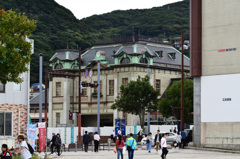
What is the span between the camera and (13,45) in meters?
28.3

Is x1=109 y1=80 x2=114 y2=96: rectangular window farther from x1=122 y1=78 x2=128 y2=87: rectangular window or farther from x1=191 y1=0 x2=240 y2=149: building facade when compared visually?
x1=191 y1=0 x2=240 y2=149: building facade

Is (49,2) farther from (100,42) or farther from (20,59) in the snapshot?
(20,59)

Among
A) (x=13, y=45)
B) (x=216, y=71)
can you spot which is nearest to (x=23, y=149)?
(x=13, y=45)

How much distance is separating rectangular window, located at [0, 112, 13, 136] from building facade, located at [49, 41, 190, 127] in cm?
4258

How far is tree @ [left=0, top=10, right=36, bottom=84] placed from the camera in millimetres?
27891

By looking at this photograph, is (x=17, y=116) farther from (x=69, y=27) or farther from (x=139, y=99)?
(x=69, y=27)

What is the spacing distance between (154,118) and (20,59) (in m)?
58.3

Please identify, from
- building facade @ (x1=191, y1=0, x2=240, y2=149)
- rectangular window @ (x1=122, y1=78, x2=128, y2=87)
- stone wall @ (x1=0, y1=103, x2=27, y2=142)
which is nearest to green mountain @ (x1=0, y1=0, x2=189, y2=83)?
rectangular window @ (x1=122, y1=78, x2=128, y2=87)

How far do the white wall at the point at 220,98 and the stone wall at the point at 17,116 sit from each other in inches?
574

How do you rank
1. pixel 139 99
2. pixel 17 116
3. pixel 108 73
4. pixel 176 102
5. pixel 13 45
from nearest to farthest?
pixel 13 45
pixel 17 116
pixel 176 102
pixel 139 99
pixel 108 73

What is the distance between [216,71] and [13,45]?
24186 millimetres

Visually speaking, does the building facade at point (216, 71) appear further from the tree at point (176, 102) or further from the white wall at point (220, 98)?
the tree at point (176, 102)

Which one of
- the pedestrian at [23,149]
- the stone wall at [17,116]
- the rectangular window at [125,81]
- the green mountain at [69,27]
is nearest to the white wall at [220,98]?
the stone wall at [17,116]

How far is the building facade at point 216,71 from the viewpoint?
4762cm
